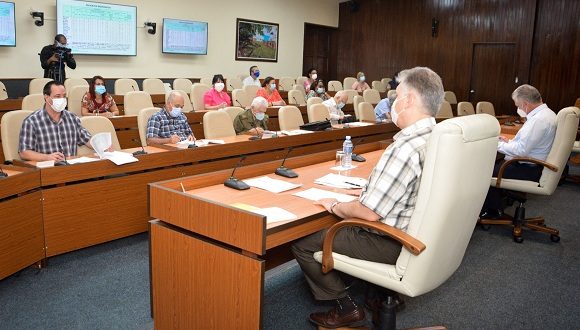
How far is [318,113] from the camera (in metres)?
6.52

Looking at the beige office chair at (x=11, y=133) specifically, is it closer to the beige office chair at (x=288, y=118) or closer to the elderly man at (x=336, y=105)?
the beige office chair at (x=288, y=118)

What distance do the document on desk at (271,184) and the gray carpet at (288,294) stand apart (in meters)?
0.70

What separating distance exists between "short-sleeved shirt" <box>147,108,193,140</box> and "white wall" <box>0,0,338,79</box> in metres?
4.82

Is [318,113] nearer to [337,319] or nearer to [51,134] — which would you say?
[51,134]

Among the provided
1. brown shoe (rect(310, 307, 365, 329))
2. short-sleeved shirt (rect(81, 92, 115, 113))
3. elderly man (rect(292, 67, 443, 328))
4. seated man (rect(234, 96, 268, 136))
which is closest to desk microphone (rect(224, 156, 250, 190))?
elderly man (rect(292, 67, 443, 328))

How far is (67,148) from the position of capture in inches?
164

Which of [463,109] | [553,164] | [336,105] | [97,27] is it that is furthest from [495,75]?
[97,27]

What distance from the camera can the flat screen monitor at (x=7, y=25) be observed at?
801cm

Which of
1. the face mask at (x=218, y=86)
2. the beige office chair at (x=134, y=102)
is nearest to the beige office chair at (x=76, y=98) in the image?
the beige office chair at (x=134, y=102)

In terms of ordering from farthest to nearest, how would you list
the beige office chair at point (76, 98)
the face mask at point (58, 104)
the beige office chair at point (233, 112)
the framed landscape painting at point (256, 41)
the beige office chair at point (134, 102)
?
1. the framed landscape painting at point (256, 41)
2. the beige office chair at point (76, 98)
3. the beige office chair at point (134, 102)
4. the beige office chair at point (233, 112)
5. the face mask at point (58, 104)

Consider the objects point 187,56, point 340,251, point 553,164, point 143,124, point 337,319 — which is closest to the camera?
point 340,251

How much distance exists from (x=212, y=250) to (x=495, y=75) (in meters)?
11.1

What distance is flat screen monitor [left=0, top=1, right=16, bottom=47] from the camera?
316 inches

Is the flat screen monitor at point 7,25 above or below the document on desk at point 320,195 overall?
above
